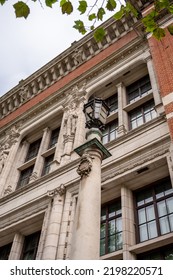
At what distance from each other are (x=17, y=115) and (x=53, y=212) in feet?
36.5

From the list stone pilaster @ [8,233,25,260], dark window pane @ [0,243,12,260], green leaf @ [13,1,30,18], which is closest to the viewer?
green leaf @ [13,1,30,18]

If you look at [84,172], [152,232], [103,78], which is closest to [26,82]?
[103,78]

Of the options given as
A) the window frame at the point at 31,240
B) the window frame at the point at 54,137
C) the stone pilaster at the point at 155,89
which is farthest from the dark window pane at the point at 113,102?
the window frame at the point at 31,240

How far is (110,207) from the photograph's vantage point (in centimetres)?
993

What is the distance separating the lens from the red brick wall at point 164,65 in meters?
10.1

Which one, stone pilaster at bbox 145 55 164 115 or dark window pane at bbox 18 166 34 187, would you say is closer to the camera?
stone pilaster at bbox 145 55 164 115

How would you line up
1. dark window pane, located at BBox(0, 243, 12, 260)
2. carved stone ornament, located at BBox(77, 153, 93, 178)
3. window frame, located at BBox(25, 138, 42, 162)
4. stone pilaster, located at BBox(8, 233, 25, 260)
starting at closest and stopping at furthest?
1. carved stone ornament, located at BBox(77, 153, 93, 178)
2. stone pilaster, located at BBox(8, 233, 25, 260)
3. dark window pane, located at BBox(0, 243, 12, 260)
4. window frame, located at BBox(25, 138, 42, 162)

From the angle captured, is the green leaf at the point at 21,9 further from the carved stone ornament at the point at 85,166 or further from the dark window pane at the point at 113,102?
the dark window pane at the point at 113,102

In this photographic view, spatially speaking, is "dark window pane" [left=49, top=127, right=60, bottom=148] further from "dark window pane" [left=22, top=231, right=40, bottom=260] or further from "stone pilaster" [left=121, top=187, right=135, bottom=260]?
"stone pilaster" [left=121, top=187, right=135, bottom=260]

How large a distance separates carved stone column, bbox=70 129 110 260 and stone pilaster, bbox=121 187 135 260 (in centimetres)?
362

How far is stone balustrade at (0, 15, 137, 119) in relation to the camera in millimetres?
17438

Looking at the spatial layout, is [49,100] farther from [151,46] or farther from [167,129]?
[167,129]

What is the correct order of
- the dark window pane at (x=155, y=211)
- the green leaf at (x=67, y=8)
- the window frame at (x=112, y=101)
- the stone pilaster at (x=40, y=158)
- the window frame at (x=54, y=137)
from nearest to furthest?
the green leaf at (x=67, y=8), the dark window pane at (x=155, y=211), the stone pilaster at (x=40, y=158), the window frame at (x=112, y=101), the window frame at (x=54, y=137)

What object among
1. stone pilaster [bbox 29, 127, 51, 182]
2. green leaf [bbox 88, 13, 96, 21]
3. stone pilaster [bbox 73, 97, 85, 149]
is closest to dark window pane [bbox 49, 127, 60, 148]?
stone pilaster [bbox 29, 127, 51, 182]
